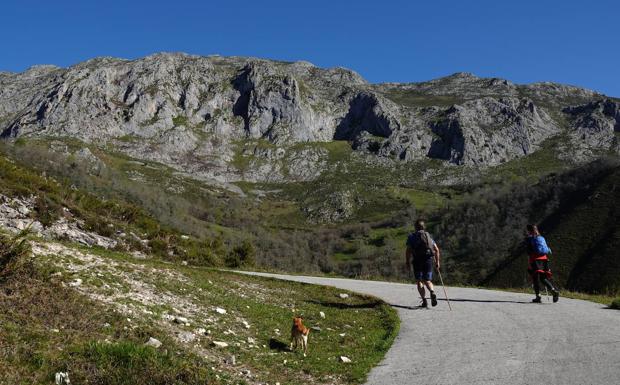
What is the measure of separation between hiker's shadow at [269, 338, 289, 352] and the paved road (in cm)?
224

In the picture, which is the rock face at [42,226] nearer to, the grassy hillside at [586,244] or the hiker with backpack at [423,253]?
the hiker with backpack at [423,253]

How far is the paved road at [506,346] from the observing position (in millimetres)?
7957

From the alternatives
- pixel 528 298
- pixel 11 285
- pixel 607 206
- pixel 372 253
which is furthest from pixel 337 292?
pixel 372 253

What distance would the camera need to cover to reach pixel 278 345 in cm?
1055

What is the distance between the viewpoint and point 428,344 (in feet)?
35.4

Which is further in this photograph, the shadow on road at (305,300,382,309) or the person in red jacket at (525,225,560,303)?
the shadow on road at (305,300,382,309)

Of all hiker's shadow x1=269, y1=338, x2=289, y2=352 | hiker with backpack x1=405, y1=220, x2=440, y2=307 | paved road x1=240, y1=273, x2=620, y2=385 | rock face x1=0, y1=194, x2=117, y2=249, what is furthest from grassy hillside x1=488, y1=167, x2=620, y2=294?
hiker's shadow x1=269, y1=338, x2=289, y2=352

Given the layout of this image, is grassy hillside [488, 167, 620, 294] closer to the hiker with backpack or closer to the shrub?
the hiker with backpack

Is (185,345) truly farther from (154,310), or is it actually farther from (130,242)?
(130,242)

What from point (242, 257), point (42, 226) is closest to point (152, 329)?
point (42, 226)

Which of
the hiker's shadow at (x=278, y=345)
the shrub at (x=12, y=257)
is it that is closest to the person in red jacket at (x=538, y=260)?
the hiker's shadow at (x=278, y=345)

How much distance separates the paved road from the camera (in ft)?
26.1

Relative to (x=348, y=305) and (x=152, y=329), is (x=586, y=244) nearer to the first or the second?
(x=348, y=305)

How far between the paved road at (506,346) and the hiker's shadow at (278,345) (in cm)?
224
